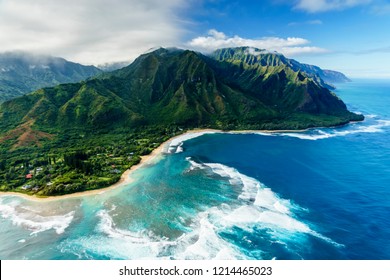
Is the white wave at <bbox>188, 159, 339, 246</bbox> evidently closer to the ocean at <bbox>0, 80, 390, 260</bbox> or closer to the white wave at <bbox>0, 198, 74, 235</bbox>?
the ocean at <bbox>0, 80, 390, 260</bbox>

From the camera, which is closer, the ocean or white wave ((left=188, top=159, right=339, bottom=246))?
the ocean

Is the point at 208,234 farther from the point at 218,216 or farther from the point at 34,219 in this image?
the point at 34,219

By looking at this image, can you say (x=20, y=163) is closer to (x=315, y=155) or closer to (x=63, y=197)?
(x=63, y=197)

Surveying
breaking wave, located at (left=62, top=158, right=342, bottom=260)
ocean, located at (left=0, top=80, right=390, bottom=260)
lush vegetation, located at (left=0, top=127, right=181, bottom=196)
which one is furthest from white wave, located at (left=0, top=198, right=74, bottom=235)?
lush vegetation, located at (left=0, top=127, right=181, bottom=196)

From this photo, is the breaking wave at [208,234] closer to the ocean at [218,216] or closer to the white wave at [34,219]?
the ocean at [218,216]

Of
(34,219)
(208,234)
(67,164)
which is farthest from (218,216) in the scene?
(67,164)

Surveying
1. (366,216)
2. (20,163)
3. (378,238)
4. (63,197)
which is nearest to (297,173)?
(366,216)

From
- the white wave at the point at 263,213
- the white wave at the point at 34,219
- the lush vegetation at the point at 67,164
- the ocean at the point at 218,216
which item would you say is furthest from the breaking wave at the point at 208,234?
the lush vegetation at the point at 67,164
